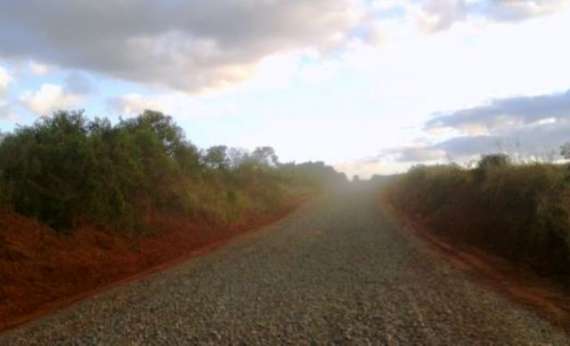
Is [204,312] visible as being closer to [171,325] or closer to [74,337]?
[171,325]

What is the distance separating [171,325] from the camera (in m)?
8.95

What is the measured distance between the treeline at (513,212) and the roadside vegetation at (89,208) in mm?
9262

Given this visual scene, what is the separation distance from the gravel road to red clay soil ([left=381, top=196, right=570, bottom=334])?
393 millimetres

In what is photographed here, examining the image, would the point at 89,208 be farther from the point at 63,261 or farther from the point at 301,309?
the point at 301,309

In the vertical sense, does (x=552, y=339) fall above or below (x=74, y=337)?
below

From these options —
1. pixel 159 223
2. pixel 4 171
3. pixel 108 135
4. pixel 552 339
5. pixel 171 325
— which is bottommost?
pixel 552 339

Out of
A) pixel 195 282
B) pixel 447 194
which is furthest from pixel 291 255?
pixel 447 194

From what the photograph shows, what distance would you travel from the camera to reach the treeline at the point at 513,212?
45.8 feet

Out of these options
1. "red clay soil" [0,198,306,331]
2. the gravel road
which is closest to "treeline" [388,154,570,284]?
the gravel road

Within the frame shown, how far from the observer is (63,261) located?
1458 centimetres

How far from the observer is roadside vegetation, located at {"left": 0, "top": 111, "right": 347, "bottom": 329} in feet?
44.7

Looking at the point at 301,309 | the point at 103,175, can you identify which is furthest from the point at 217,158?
the point at 301,309

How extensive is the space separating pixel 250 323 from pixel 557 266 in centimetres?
815

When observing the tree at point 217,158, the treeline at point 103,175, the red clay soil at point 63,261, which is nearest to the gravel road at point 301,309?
the red clay soil at point 63,261
